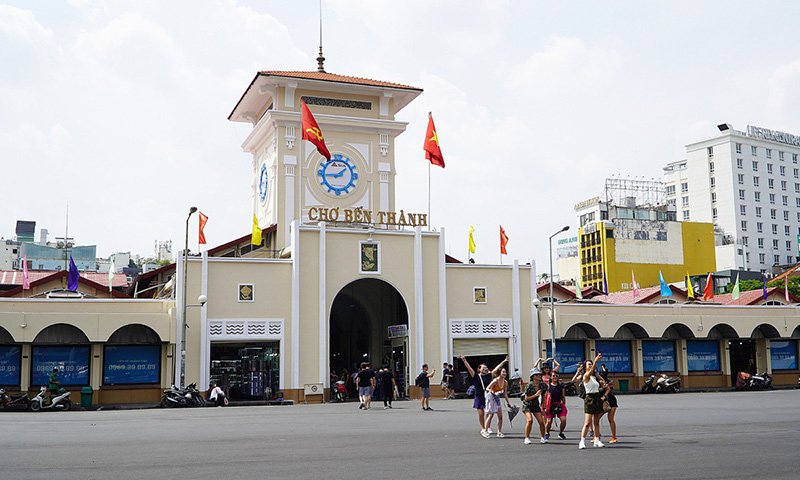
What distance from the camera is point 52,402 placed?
105 ft

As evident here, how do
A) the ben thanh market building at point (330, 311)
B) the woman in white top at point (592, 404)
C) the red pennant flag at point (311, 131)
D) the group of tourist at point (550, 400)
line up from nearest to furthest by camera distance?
the woman in white top at point (592, 404)
the group of tourist at point (550, 400)
the ben thanh market building at point (330, 311)
the red pennant flag at point (311, 131)

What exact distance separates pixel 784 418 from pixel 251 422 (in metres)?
14.1

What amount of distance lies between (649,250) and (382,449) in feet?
298

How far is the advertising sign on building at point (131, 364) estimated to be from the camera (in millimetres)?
36312

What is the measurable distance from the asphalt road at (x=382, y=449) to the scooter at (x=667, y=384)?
56.0 ft

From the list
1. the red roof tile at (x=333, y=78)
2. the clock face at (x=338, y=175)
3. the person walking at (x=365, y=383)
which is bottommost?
the person walking at (x=365, y=383)

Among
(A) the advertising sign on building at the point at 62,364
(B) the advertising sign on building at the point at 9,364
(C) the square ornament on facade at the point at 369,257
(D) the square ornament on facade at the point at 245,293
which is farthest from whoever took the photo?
(C) the square ornament on facade at the point at 369,257

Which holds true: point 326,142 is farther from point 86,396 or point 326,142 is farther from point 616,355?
point 616,355

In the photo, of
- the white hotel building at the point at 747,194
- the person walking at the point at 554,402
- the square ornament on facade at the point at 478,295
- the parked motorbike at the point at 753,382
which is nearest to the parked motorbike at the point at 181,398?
the square ornament on facade at the point at 478,295

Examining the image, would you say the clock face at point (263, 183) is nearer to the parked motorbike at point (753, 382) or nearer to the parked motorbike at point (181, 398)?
the parked motorbike at point (181, 398)

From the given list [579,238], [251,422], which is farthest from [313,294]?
[579,238]

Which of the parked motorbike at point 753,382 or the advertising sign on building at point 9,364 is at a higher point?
the advertising sign on building at point 9,364

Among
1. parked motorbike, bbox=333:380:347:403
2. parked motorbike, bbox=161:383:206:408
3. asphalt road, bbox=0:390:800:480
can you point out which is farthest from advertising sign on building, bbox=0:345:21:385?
Result: parked motorbike, bbox=333:380:347:403

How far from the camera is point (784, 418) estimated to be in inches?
902
